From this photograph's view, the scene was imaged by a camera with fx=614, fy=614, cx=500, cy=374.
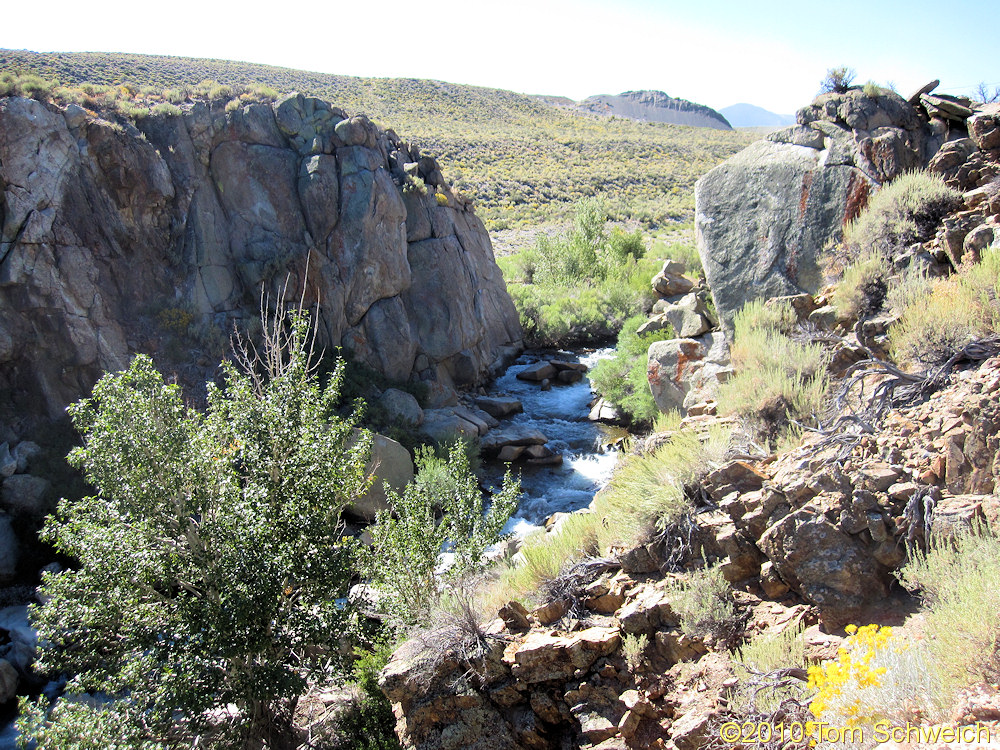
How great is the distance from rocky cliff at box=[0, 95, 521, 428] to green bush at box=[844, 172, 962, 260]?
1281 centimetres

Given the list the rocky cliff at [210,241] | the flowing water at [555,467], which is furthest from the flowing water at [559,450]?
the rocky cliff at [210,241]

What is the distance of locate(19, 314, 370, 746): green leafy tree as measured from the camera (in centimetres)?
587

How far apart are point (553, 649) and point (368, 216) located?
47.9 feet

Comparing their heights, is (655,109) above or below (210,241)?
above

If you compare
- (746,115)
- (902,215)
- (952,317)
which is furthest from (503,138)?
(746,115)

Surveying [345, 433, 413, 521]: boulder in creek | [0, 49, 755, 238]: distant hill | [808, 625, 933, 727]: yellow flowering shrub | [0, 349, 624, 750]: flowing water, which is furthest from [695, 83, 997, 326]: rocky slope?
[0, 49, 755, 238]: distant hill

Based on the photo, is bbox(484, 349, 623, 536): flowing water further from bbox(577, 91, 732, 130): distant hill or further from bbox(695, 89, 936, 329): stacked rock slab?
bbox(577, 91, 732, 130): distant hill

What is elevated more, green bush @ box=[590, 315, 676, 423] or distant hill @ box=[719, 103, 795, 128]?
distant hill @ box=[719, 103, 795, 128]

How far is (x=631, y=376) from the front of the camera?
1539 cm

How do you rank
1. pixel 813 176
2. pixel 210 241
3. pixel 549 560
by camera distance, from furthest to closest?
pixel 210 241 < pixel 813 176 < pixel 549 560

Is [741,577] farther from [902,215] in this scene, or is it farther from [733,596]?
[902,215]

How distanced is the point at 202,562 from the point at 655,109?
9938 centimetres

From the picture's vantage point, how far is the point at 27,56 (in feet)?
113

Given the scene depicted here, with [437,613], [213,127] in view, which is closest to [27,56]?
[213,127]
